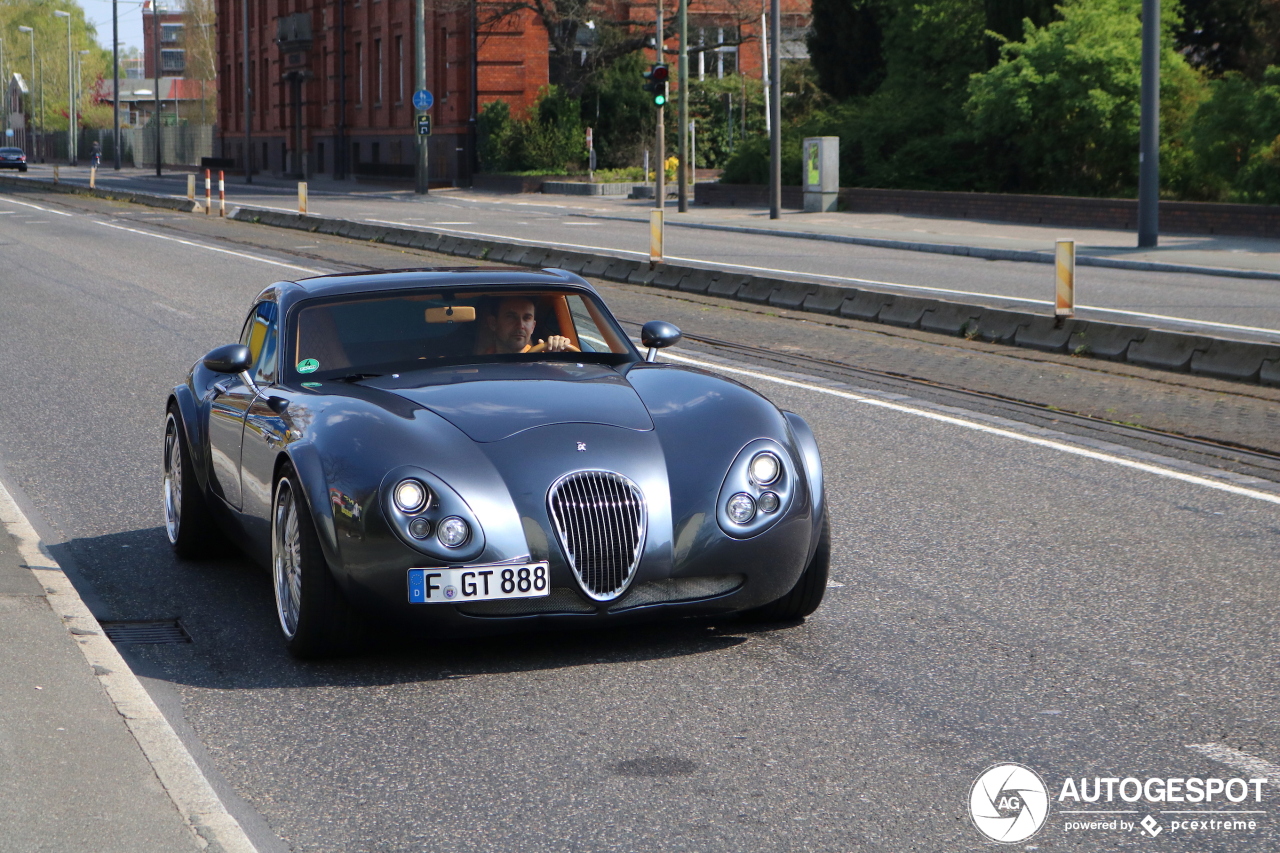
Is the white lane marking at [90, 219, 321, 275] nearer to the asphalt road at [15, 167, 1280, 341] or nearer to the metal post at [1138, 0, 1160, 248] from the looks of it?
the asphalt road at [15, 167, 1280, 341]

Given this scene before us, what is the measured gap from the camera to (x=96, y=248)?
28.1 m

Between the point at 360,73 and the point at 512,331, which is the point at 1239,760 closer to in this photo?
the point at 512,331

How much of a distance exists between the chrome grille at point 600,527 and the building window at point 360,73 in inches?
2649

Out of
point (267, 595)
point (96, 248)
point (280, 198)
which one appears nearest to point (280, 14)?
point (280, 198)

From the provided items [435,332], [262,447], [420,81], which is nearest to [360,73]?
[420,81]

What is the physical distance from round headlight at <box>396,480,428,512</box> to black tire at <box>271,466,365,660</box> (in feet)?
1.21

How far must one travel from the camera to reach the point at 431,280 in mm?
6398

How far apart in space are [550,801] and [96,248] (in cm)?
2606

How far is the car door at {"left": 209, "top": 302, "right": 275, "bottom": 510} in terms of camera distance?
6172 millimetres

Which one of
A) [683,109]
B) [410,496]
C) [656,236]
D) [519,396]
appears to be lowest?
[410,496]

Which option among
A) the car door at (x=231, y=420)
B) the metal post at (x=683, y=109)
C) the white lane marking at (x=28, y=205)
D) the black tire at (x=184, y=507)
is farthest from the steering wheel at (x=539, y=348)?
the white lane marking at (x=28, y=205)

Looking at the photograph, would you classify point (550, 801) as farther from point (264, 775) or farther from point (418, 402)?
point (418, 402)

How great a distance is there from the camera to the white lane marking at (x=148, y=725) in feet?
12.3

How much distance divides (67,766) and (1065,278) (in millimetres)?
12274
